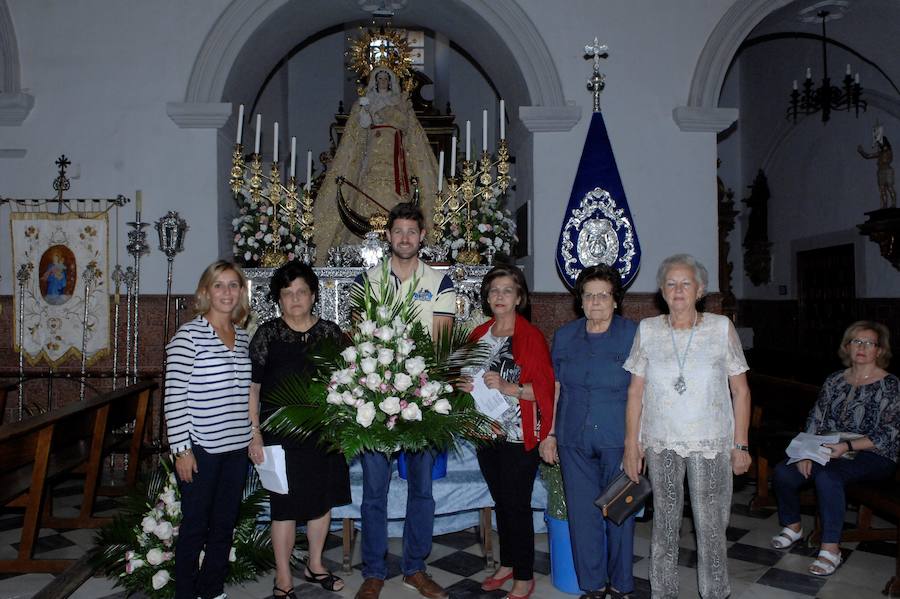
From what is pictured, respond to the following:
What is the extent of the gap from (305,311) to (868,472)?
10.7 ft

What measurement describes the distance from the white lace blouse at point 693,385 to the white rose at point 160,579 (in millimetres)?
2410

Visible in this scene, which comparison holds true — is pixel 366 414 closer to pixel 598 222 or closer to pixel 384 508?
pixel 384 508

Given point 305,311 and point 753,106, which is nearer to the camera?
point 305,311

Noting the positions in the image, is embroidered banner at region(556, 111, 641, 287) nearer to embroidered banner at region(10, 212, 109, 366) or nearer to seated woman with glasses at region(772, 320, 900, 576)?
seated woman with glasses at region(772, 320, 900, 576)

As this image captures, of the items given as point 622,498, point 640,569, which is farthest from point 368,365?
point 640,569

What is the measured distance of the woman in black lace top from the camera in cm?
329

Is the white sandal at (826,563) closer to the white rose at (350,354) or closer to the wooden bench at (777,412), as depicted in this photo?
the wooden bench at (777,412)

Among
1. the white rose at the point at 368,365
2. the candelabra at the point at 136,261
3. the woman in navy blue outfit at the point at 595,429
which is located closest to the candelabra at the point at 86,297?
the candelabra at the point at 136,261

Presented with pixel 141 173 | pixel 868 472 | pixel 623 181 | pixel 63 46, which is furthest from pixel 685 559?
pixel 63 46

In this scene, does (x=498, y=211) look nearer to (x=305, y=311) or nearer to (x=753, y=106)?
(x=305, y=311)

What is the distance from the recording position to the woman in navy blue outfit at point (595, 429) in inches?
128

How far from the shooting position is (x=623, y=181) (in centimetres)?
680

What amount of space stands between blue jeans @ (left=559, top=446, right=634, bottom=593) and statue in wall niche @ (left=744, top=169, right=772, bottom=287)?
34.9 feet

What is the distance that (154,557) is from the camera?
11.3 ft
